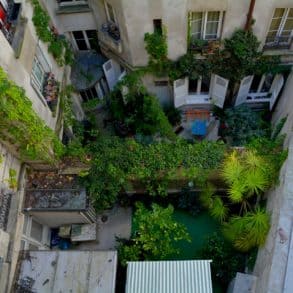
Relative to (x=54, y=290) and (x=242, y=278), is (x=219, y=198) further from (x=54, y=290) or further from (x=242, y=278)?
(x=54, y=290)

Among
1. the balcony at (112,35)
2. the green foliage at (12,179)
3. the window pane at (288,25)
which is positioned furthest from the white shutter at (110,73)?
the window pane at (288,25)

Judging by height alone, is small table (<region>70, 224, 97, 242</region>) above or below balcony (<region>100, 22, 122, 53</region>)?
below

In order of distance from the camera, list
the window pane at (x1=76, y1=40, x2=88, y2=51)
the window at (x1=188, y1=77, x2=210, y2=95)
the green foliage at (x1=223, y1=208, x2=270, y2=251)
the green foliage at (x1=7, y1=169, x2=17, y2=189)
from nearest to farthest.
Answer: the green foliage at (x1=223, y1=208, x2=270, y2=251) → the green foliage at (x1=7, y1=169, x2=17, y2=189) → the window at (x1=188, y1=77, x2=210, y2=95) → the window pane at (x1=76, y1=40, x2=88, y2=51)

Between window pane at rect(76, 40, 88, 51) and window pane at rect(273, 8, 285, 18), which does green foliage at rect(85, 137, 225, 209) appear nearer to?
window pane at rect(273, 8, 285, 18)

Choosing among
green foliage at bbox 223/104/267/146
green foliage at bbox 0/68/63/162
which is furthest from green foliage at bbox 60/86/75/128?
green foliage at bbox 223/104/267/146

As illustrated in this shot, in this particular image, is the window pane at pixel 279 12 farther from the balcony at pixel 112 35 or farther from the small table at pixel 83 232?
the small table at pixel 83 232

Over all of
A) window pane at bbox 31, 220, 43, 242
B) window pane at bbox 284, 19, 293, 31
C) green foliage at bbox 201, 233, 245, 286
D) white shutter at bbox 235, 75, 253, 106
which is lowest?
green foliage at bbox 201, 233, 245, 286
